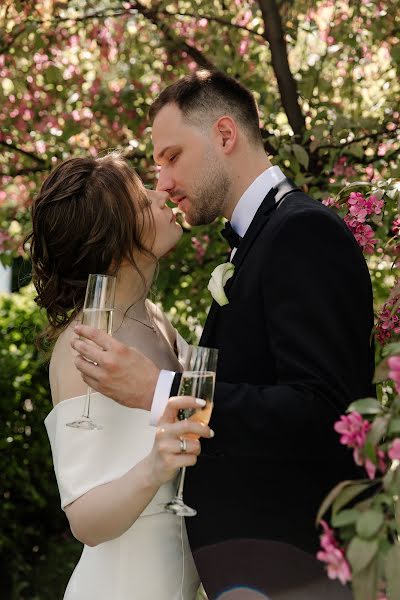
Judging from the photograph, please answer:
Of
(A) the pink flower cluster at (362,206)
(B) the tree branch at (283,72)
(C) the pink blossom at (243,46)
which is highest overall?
(C) the pink blossom at (243,46)

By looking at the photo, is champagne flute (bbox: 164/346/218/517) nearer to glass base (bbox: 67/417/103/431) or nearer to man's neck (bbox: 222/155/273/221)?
glass base (bbox: 67/417/103/431)

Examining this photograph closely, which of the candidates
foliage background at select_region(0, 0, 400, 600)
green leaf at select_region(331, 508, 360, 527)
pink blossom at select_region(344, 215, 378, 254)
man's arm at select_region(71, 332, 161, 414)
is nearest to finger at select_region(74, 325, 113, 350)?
man's arm at select_region(71, 332, 161, 414)

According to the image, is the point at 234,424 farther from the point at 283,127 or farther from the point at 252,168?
the point at 283,127

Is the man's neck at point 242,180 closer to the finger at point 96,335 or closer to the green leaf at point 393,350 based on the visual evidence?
the finger at point 96,335

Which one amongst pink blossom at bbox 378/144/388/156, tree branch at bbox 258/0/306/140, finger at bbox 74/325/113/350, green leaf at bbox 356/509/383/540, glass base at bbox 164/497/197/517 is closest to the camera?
green leaf at bbox 356/509/383/540

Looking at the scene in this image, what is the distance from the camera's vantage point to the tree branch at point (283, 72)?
180 inches

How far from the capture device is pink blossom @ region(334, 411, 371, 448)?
166 cm

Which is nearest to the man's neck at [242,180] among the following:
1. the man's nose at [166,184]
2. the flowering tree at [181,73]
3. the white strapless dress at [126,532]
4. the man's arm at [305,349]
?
the man's nose at [166,184]

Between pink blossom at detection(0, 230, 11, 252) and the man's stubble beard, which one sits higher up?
the man's stubble beard

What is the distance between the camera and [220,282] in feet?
8.41

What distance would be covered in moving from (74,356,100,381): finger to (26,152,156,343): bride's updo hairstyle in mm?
619

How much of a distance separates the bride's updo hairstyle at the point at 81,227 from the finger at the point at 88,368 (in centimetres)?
62

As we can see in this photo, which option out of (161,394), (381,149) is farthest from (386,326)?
(381,149)

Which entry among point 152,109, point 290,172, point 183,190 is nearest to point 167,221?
point 183,190
